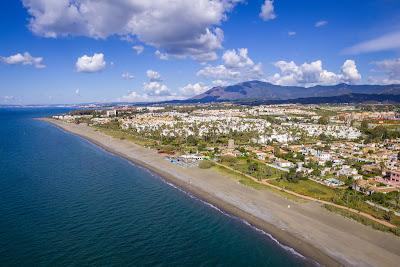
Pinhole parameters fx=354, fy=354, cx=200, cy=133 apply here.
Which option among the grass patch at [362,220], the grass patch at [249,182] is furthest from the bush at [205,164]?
the grass patch at [362,220]

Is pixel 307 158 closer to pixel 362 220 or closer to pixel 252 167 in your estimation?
pixel 252 167

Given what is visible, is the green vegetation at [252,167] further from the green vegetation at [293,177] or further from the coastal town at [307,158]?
the green vegetation at [293,177]

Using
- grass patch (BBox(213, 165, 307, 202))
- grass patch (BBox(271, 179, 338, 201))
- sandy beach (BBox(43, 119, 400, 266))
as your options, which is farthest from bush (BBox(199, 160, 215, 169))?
grass patch (BBox(271, 179, 338, 201))

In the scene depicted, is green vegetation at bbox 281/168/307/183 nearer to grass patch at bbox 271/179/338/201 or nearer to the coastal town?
the coastal town

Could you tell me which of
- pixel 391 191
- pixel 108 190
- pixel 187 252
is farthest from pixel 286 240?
pixel 108 190

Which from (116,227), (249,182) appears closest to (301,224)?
(249,182)
